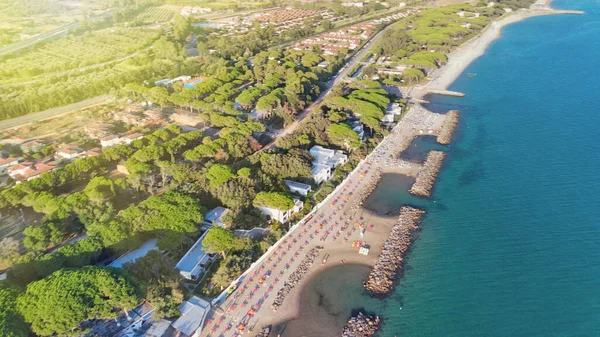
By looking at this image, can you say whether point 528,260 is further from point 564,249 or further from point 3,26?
point 3,26

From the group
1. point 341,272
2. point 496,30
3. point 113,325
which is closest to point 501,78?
point 496,30

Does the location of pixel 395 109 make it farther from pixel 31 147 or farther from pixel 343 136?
pixel 31 147

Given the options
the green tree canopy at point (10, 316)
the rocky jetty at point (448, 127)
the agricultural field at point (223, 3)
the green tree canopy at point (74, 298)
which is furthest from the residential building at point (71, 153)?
the agricultural field at point (223, 3)

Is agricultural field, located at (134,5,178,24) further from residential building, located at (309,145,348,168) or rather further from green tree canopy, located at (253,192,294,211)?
green tree canopy, located at (253,192,294,211)

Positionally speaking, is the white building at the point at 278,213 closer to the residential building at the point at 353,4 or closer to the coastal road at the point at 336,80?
the coastal road at the point at 336,80

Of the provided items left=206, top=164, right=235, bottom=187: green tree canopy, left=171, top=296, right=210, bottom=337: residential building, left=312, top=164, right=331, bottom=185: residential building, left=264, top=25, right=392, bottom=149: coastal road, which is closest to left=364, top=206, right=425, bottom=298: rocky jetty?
left=312, top=164, right=331, bottom=185: residential building
